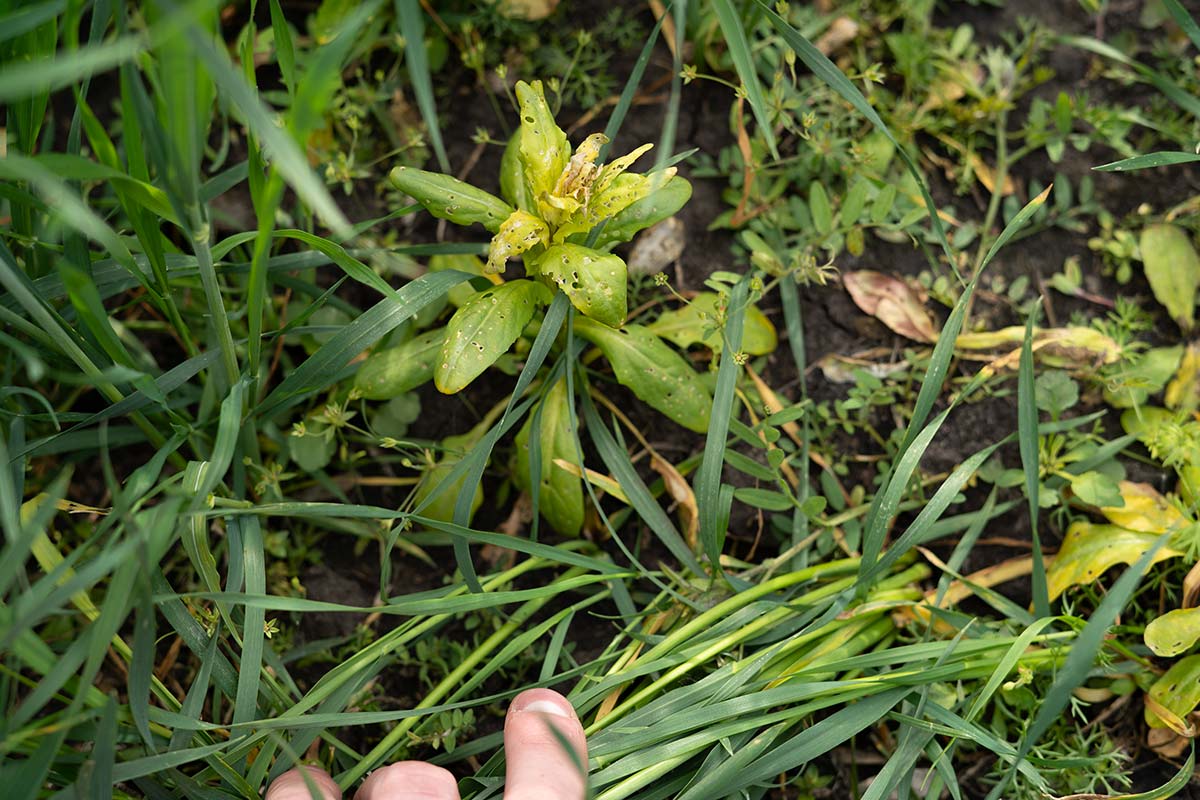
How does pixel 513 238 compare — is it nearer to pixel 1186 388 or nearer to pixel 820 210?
pixel 820 210

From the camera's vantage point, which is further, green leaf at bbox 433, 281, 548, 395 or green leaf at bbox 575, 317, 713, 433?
green leaf at bbox 575, 317, 713, 433

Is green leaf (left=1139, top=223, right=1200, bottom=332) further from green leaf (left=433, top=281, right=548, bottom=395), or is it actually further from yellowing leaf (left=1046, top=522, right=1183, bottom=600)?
green leaf (left=433, top=281, right=548, bottom=395)

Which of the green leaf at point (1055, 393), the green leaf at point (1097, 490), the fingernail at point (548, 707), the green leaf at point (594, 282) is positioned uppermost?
the green leaf at point (594, 282)

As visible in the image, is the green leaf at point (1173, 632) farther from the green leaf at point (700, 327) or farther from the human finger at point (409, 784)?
the human finger at point (409, 784)

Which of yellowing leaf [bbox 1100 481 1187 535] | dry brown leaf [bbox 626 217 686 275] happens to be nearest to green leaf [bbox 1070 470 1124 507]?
yellowing leaf [bbox 1100 481 1187 535]

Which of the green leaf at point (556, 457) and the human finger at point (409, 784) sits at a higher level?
the green leaf at point (556, 457)

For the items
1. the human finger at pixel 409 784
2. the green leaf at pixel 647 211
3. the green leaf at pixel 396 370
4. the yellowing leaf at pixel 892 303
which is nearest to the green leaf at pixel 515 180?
the green leaf at pixel 647 211
